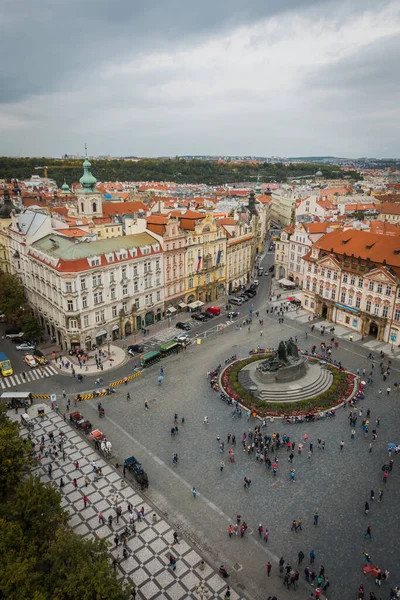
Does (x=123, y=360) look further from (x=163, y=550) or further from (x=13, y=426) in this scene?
(x=163, y=550)

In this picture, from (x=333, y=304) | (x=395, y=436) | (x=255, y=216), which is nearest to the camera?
(x=395, y=436)

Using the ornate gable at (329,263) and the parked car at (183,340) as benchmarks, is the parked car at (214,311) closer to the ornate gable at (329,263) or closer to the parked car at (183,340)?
the parked car at (183,340)

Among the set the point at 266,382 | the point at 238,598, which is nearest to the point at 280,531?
the point at 238,598

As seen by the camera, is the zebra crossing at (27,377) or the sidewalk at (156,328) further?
the sidewalk at (156,328)

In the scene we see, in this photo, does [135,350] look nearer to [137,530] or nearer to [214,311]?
[214,311]

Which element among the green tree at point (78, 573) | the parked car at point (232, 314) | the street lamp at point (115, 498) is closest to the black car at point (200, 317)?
the parked car at point (232, 314)

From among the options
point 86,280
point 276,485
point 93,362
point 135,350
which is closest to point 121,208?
point 86,280
